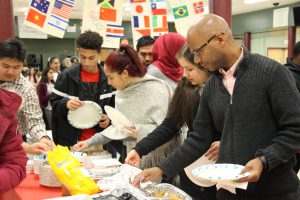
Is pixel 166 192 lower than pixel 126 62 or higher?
lower

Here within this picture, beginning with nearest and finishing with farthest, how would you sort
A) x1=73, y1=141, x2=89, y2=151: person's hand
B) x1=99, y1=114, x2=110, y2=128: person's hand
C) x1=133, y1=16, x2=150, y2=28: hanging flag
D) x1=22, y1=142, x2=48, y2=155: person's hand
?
x1=22, y1=142, x2=48, y2=155: person's hand, x1=73, y1=141, x2=89, y2=151: person's hand, x1=99, y1=114, x2=110, y2=128: person's hand, x1=133, y1=16, x2=150, y2=28: hanging flag

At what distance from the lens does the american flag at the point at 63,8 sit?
2.93 metres

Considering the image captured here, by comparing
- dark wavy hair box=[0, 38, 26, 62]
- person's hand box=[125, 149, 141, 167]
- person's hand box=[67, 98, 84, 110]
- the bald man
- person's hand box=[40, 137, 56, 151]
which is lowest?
person's hand box=[125, 149, 141, 167]

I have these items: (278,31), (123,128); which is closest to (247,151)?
(123,128)

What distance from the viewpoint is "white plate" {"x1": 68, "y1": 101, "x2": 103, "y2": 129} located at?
98.0 inches

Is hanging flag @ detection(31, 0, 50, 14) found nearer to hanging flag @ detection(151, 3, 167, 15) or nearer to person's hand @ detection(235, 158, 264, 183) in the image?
hanging flag @ detection(151, 3, 167, 15)

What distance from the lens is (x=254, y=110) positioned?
1.40m

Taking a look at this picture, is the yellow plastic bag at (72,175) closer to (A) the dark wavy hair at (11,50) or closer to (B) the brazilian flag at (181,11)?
(A) the dark wavy hair at (11,50)

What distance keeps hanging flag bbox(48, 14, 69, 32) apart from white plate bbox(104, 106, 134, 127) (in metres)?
1.12

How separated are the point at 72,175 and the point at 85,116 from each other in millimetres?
996

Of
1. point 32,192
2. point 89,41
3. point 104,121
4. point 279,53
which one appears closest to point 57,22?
point 89,41

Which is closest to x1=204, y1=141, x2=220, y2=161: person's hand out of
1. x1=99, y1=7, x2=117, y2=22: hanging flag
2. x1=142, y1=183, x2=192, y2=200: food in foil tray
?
x1=142, y1=183, x2=192, y2=200: food in foil tray

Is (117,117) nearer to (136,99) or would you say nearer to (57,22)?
(136,99)

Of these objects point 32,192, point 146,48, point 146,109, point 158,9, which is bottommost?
point 32,192
